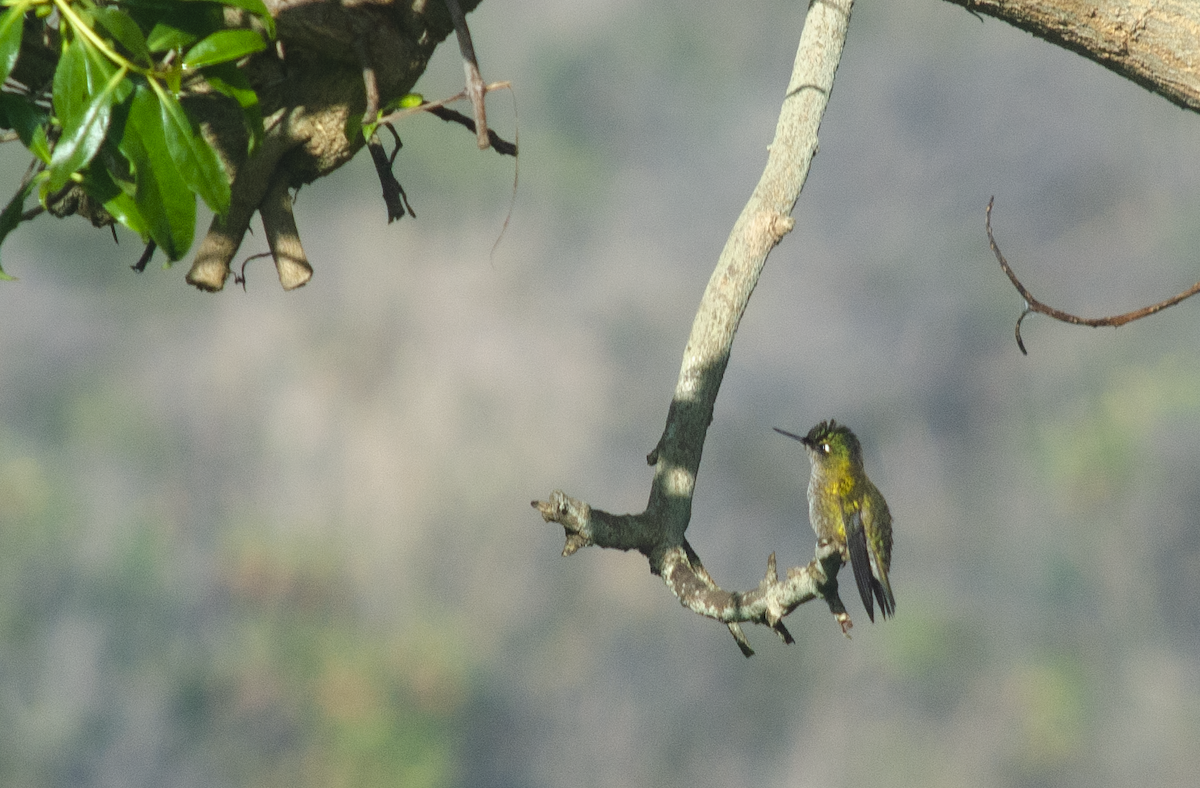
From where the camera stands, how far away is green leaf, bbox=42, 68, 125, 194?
0.69 metres

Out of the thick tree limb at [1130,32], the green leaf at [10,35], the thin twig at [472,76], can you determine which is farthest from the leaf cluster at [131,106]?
the thick tree limb at [1130,32]

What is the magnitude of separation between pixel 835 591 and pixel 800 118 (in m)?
0.51

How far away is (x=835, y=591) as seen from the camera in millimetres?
758

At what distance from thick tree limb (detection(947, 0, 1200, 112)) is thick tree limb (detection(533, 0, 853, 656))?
0.59ft

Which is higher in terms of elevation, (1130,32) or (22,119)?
(1130,32)

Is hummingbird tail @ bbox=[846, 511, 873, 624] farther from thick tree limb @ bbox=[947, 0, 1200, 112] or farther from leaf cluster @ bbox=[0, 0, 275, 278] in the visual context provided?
leaf cluster @ bbox=[0, 0, 275, 278]

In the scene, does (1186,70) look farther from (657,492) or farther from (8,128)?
(8,128)

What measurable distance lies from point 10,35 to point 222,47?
0.13 m

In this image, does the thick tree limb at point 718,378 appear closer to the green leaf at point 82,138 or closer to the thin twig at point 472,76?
the thin twig at point 472,76

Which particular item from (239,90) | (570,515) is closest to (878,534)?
(570,515)

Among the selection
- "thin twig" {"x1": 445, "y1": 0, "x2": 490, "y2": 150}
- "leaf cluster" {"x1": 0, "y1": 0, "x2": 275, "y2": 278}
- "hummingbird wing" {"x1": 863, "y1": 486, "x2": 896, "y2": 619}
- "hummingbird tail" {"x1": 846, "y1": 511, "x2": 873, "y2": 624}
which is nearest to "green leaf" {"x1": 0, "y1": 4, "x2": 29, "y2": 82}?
"leaf cluster" {"x1": 0, "y1": 0, "x2": 275, "y2": 278}

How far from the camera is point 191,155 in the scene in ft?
2.41

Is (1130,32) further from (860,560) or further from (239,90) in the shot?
(239,90)

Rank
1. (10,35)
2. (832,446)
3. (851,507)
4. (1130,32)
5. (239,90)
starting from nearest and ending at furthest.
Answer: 1. (10,35)
2. (239,90)
3. (1130,32)
4. (851,507)
5. (832,446)
